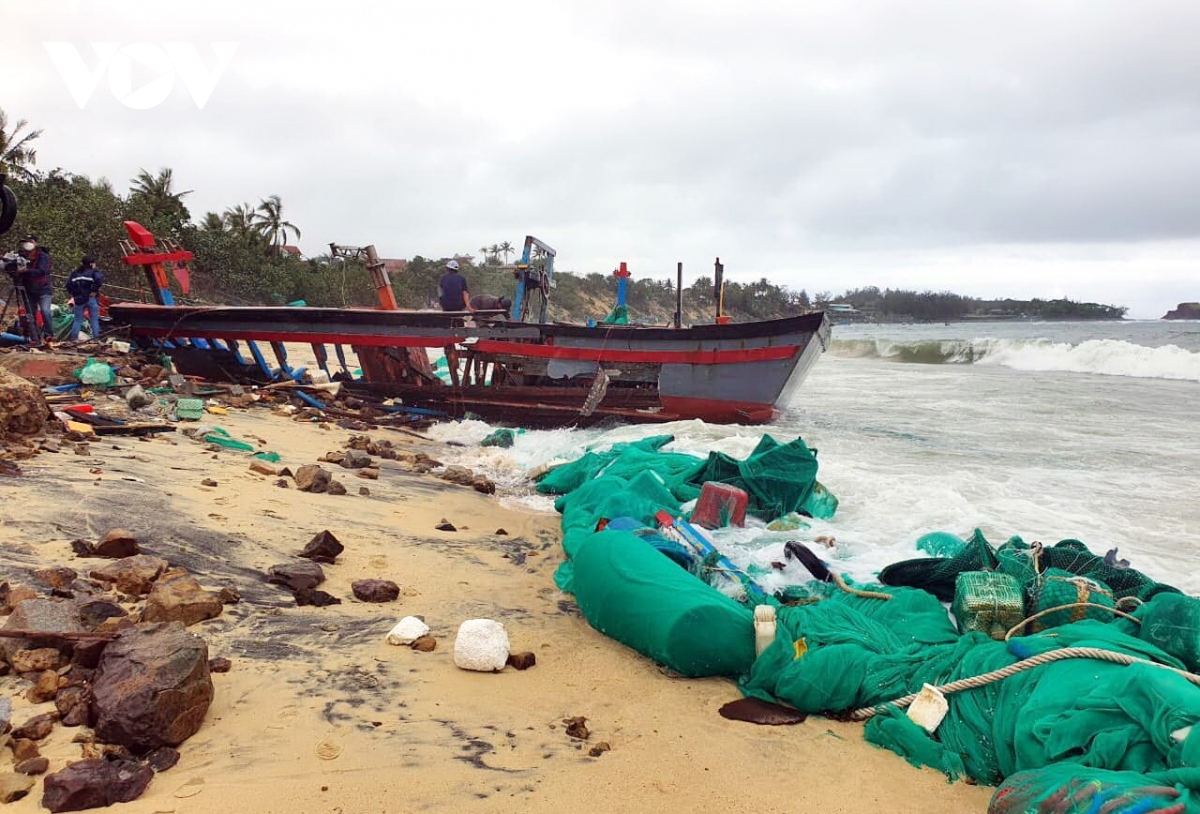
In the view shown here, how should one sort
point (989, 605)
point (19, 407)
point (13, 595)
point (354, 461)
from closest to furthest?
point (13, 595)
point (989, 605)
point (19, 407)
point (354, 461)

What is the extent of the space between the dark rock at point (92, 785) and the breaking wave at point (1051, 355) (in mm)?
30962

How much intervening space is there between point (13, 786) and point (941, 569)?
4.32 metres

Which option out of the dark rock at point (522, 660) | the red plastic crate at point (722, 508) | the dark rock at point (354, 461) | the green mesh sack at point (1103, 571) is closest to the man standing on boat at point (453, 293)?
the dark rock at point (354, 461)

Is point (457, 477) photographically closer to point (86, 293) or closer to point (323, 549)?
point (323, 549)

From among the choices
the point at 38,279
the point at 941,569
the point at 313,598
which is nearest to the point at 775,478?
the point at 941,569

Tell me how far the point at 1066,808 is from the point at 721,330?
34.1ft

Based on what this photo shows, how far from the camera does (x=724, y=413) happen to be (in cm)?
1264

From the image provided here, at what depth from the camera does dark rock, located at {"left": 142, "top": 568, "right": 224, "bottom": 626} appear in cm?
318

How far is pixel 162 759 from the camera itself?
238 cm

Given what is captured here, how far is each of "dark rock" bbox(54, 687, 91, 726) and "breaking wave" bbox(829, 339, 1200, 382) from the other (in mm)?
30975

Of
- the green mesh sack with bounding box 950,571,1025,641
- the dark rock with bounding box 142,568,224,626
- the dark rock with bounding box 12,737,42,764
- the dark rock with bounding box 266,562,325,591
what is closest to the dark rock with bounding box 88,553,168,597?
the dark rock with bounding box 142,568,224,626

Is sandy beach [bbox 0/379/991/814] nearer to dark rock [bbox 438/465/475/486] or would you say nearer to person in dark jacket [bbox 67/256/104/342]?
dark rock [bbox 438/465/475/486]

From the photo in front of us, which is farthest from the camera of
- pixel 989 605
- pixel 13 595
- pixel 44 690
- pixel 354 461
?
pixel 354 461

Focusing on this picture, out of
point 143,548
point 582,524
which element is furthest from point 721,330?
point 143,548
